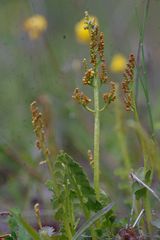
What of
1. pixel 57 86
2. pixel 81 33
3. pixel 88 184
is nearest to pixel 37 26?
pixel 81 33

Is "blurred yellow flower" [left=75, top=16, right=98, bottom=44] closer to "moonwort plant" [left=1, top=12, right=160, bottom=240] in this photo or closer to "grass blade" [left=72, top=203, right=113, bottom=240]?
"moonwort plant" [left=1, top=12, right=160, bottom=240]

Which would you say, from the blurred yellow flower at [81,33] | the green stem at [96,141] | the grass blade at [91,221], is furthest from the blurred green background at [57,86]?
the grass blade at [91,221]

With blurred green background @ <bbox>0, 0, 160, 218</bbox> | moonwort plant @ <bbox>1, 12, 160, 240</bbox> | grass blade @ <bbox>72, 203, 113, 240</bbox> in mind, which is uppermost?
blurred green background @ <bbox>0, 0, 160, 218</bbox>

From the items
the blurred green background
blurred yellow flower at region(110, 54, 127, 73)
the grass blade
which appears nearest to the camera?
the grass blade

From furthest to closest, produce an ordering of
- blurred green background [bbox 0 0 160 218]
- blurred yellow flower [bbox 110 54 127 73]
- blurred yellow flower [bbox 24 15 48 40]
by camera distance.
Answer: blurred yellow flower [bbox 24 15 48 40], blurred yellow flower [bbox 110 54 127 73], blurred green background [bbox 0 0 160 218]

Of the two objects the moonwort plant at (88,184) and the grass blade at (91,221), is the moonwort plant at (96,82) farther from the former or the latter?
the grass blade at (91,221)

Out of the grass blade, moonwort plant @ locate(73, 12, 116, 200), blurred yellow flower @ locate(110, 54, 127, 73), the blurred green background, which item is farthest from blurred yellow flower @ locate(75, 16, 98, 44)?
the grass blade
